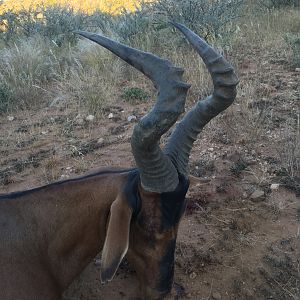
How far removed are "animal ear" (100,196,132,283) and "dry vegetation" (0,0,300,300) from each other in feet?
3.89

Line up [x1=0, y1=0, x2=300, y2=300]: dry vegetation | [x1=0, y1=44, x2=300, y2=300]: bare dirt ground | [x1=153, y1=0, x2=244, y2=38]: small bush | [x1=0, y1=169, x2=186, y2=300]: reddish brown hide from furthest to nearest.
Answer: [x1=153, y1=0, x2=244, y2=38]: small bush → [x1=0, y1=0, x2=300, y2=300]: dry vegetation → [x1=0, y1=44, x2=300, y2=300]: bare dirt ground → [x1=0, y1=169, x2=186, y2=300]: reddish brown hide

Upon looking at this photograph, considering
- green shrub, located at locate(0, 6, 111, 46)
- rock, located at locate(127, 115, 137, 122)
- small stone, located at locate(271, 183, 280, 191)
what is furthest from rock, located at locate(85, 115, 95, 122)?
green shrub, located at locate(0, 6, 111, 46)

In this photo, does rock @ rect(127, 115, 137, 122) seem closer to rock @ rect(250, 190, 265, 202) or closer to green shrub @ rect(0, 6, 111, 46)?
rock @ rect(250, 190, 265, 202)

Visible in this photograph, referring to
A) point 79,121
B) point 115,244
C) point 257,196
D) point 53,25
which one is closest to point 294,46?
point 79,121

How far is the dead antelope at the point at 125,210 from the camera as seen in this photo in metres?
3.15

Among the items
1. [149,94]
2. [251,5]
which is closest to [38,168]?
[149,94]

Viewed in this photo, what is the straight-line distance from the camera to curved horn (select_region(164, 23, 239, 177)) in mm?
3416

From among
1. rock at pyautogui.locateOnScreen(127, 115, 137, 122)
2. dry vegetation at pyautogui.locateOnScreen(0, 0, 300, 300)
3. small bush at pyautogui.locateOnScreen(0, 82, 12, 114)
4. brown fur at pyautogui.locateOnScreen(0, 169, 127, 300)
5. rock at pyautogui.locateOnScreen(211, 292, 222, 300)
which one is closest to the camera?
brown fur at pyautogui.locateOnScreen(0, 169, 127, 300)

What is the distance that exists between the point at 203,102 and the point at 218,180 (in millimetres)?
2122

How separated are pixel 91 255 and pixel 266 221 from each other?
1987 millimetres

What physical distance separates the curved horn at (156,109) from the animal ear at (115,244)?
294mm

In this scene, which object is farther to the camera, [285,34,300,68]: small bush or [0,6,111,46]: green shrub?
[0,6,111,46]: green shrub

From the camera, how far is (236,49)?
31.3 feet

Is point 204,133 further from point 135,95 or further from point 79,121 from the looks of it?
point 79,121
